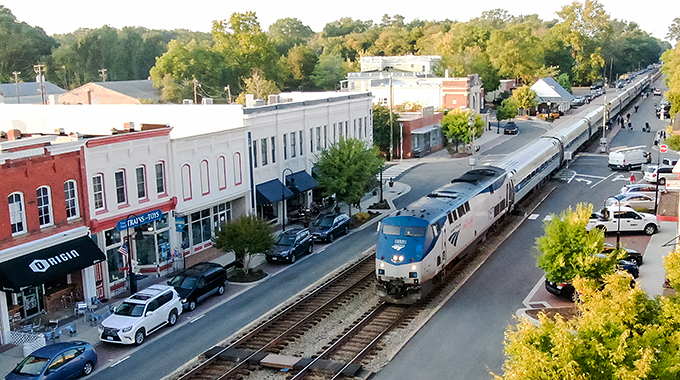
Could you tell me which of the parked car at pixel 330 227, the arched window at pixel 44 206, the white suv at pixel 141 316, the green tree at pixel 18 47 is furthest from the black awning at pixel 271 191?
the green tree at pixel 18 47

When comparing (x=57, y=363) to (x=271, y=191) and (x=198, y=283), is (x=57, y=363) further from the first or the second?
(x=271, y=191)

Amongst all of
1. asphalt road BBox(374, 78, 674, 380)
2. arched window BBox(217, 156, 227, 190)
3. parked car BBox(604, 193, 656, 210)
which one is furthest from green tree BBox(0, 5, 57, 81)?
parked car BBox(604, 193, 656, 210)

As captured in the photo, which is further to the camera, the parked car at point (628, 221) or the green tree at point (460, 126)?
the green tree at point (460, 126)

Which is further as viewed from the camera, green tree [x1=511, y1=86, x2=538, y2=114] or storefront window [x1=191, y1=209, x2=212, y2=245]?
green tree [x1=511, y1=86, x2=538, y2=114]

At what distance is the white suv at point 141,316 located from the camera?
24.6 metres

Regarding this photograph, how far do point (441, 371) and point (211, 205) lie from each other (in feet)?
62.3

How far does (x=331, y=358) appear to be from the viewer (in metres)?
22.7

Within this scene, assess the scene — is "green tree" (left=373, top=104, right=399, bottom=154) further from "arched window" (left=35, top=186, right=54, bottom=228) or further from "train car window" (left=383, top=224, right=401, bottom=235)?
"arched window" (left=35, top=186, right=54, bottom=228)

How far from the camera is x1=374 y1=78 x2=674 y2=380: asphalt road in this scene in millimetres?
21750

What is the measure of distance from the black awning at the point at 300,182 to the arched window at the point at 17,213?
19854 mm

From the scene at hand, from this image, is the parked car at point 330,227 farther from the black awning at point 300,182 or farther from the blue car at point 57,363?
the blue car at point 57,363

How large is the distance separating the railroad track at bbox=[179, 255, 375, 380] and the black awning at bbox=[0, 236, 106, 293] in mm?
7844

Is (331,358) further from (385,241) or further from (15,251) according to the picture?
(15,251)

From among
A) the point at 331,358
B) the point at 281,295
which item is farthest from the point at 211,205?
the point at 331,358
